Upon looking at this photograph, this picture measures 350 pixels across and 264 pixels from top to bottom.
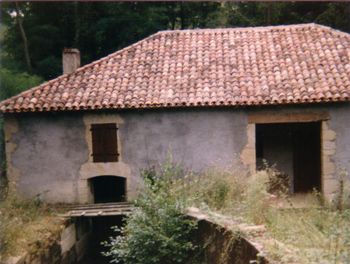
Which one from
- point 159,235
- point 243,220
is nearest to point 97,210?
point 159,235

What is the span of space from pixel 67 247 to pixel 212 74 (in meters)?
5.78

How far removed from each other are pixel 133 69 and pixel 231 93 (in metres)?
2.99

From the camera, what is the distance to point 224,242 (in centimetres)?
656

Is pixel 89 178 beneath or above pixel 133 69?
beneath

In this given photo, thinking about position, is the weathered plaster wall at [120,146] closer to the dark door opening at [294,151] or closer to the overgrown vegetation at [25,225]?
the overgrown vegetation at [25,225]

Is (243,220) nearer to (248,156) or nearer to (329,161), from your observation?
(248,156)

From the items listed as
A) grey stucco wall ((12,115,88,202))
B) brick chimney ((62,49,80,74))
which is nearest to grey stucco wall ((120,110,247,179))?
grey stucco wall ((12,115,88,202))

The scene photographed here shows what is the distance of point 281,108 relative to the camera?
11414 mm

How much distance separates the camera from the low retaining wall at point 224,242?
5.66 meters

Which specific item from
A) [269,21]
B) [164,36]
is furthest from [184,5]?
[164,36]

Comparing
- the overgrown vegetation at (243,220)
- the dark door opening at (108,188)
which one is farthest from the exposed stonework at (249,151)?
the dark door opening at (108,188)

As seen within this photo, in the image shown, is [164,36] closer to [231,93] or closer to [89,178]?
[231,93]

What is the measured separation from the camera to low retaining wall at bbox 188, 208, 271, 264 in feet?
18.6

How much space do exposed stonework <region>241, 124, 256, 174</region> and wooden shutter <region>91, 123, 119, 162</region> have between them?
332cm
